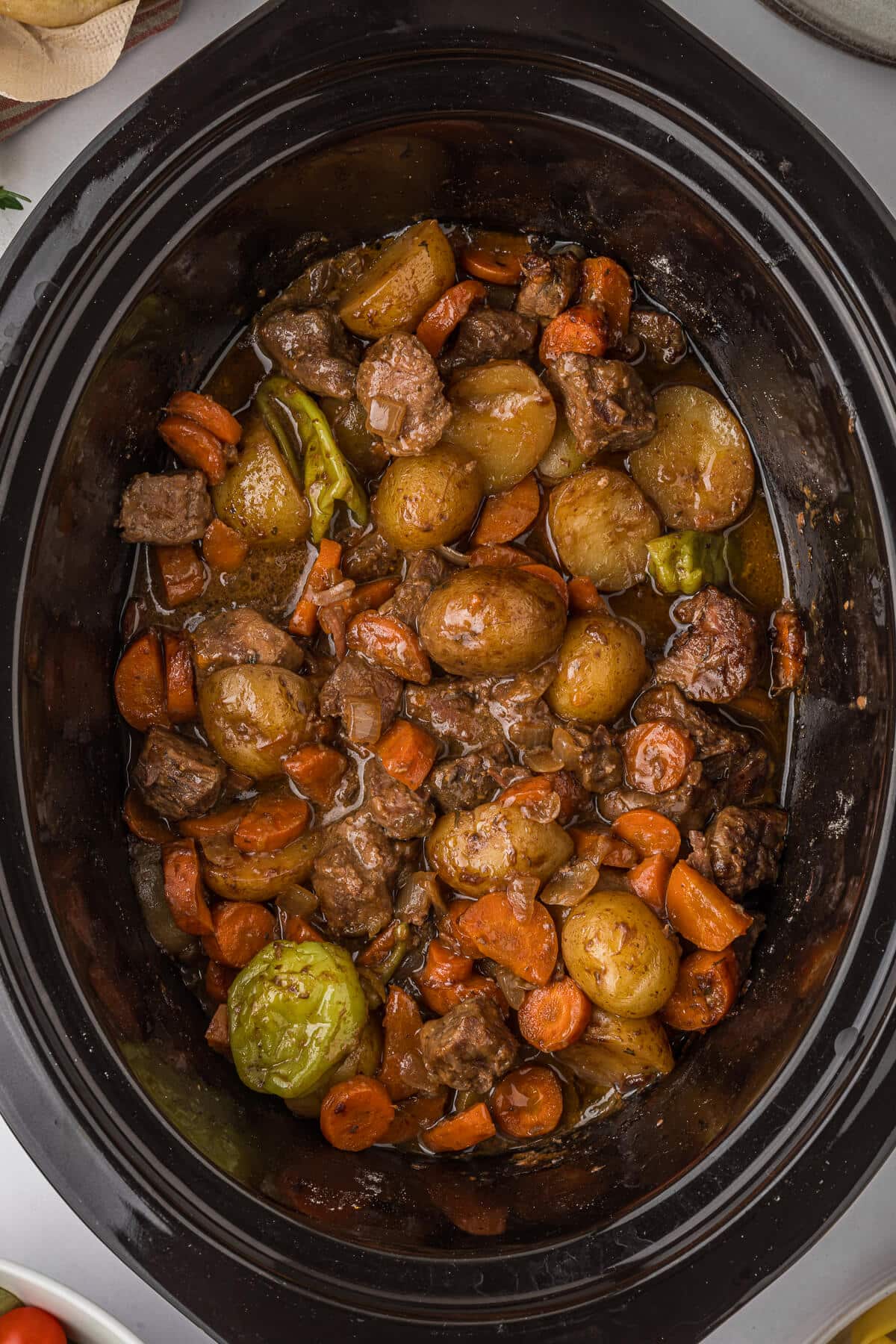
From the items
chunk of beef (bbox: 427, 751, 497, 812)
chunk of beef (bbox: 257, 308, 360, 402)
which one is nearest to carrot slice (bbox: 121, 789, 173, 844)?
chunk of beef (bbox: 427, 751, 497, 812)

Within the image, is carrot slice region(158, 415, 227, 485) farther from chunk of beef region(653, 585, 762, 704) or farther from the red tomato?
A: the red tomato

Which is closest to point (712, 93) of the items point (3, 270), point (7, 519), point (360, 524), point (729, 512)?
point (729, 512)

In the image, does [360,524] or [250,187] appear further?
[360,524]

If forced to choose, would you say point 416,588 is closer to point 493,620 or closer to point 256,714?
point 493,620

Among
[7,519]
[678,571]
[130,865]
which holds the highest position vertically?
[678,571]

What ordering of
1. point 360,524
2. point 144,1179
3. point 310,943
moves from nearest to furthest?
point 144,1179, point 310,943, point 360,524

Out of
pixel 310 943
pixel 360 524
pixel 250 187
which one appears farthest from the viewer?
pixel 360 524

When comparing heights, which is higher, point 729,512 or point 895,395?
point 895,395

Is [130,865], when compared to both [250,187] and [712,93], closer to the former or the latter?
[250,187]
